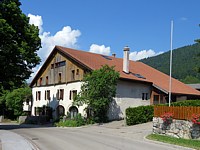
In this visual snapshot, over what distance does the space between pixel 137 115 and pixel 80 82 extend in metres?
10.5

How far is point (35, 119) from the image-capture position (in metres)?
43.8

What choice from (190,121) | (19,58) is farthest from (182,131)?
(19,58)

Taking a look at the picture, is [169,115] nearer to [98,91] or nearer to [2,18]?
[98,91]

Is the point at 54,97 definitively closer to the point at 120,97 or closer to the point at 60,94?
the point at 60,94

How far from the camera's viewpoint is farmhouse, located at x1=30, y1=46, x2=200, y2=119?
38875mm

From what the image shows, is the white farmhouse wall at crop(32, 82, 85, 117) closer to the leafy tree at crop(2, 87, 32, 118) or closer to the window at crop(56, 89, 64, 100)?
the window at crop(56, 89, 64, 100)

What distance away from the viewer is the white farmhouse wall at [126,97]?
37562 millimetres

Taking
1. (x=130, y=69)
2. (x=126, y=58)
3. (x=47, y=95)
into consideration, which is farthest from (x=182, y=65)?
(x=126, y=58)

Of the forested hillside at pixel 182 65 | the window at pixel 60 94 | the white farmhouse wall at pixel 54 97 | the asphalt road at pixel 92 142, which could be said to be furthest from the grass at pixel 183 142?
the forested hillside at pixel 182 65

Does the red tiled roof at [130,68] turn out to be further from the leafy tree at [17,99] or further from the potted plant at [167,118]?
the potted plant at [167,118]

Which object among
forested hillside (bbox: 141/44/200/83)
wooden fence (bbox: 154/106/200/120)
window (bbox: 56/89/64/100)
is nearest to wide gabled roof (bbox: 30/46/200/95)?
window (bbox: 56/89/64/100)

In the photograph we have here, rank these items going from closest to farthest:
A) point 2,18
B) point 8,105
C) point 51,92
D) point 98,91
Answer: point 2,18
point 98,91
point 51,92
point 8,105

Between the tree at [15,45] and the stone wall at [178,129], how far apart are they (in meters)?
15.0

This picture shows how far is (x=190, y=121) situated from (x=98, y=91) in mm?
15265
